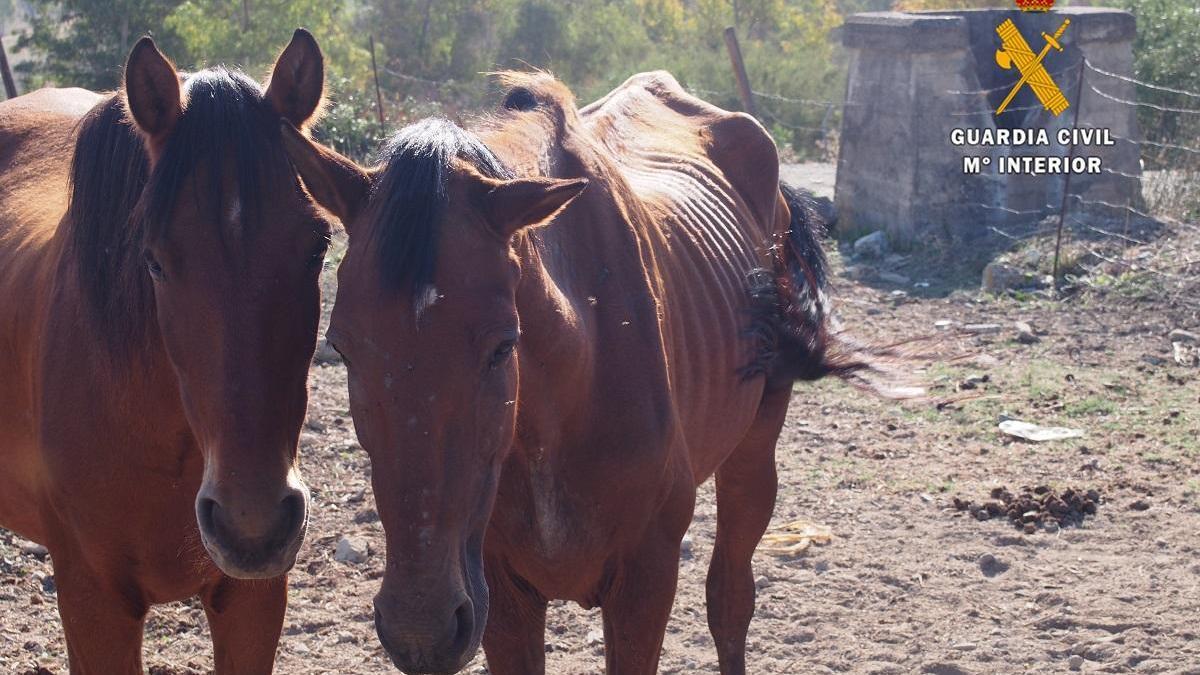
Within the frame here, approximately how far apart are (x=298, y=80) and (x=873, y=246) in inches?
334

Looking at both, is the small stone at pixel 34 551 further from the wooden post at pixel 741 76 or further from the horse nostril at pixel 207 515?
the wooden post at pixel 741 76

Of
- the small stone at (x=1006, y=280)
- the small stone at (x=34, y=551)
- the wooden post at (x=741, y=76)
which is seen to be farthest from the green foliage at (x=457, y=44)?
the small stone at (x=34, y=551)

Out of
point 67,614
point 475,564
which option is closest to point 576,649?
point 67,614

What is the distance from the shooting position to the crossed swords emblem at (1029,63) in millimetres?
10697

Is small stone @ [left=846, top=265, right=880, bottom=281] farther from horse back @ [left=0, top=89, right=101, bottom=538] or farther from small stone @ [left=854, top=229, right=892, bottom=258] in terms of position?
horse back @ [left=0, top=89, right=101, bottom=538]

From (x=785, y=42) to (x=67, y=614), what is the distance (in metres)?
22.4

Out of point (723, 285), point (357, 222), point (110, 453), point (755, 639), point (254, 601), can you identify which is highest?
point (357, 222)

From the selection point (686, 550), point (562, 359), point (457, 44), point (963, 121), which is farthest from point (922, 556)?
point (457, 44)

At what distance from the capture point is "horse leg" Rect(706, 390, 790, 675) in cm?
395

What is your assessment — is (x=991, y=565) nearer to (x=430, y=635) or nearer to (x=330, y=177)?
(x=430, y=635)

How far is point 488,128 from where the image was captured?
2855 millimetres

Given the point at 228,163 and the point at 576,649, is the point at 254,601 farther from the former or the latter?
the point at 576,649

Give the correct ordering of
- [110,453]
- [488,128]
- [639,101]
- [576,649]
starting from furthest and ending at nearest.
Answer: [639,101]
[576,649]
[488,128]
[110,453]

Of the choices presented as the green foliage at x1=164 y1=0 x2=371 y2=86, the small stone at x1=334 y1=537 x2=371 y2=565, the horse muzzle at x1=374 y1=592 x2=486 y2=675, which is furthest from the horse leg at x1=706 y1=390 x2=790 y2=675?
the green foliage at x1=164 y1=0 x2=371 y2=86
